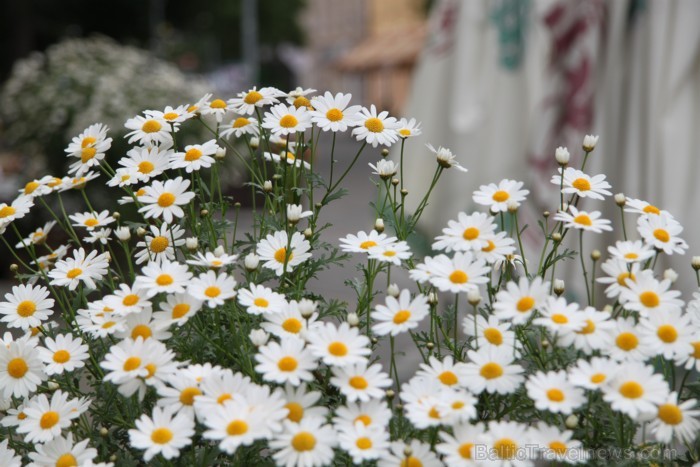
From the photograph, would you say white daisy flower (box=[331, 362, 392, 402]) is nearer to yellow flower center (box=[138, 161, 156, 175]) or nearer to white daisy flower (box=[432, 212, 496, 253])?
white daisy flower (box=[432, 212, 496, 253])

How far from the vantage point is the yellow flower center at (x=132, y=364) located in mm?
858

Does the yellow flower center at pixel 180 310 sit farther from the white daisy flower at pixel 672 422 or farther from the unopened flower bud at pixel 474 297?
the white daisy flower at pixel 672 422

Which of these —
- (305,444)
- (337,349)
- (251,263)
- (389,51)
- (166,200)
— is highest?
(389,51)

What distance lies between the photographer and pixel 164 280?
36.4 inches

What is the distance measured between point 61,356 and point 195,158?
0.29 metres

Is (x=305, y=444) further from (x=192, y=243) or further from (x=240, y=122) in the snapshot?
(x=240, y=122)

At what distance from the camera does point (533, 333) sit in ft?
3.13

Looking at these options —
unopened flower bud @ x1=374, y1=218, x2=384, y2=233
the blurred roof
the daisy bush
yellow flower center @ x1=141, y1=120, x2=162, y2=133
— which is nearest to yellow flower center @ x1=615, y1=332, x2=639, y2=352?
the daisy bush

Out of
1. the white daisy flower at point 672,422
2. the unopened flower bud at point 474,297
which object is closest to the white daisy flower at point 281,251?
the unopened flower bud at point 474,297

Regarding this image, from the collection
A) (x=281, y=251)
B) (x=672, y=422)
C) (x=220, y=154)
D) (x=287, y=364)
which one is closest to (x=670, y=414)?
(x=672, y=422)

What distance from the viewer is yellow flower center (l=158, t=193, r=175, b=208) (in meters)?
1.03

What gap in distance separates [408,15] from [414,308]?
31.3m

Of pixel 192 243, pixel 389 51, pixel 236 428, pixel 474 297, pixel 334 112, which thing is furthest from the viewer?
pixel 389 51

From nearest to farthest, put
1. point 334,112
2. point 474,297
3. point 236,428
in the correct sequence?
point 236,428 < point 474,297 < point 334,112
